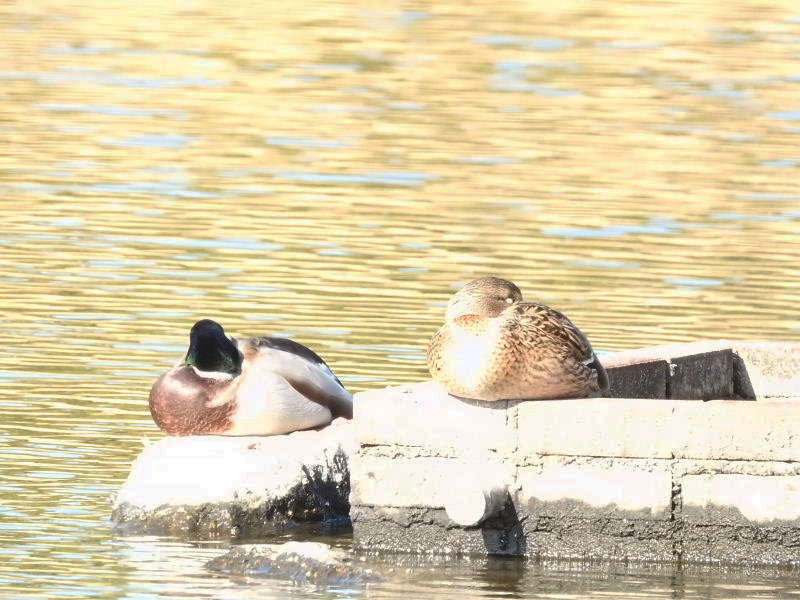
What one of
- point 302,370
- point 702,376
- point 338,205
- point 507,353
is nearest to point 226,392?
point 302,370

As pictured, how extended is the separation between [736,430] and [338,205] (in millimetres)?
12893

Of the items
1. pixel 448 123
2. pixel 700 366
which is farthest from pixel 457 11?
pixel 700 366

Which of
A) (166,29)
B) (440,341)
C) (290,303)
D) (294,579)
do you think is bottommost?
(294,579)

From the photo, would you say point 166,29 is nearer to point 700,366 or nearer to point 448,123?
point 448,123

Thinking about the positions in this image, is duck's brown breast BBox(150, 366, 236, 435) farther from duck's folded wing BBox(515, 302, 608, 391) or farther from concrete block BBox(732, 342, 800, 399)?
concrete block BBox(732, 342, 800, 399)

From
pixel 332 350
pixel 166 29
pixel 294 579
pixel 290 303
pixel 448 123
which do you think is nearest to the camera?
pixel 294 579

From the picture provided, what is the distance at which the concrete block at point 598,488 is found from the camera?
10.3 metres

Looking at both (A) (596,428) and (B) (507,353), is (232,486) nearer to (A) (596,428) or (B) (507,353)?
(B) (507,353)

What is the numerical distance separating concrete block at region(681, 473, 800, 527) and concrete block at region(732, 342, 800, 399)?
8.51ft

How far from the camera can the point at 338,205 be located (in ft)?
74.8

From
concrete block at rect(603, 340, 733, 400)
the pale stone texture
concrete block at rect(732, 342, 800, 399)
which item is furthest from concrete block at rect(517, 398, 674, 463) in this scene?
concrete block at rect(732, 342, 800, 399)

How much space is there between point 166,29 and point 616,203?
18144 mm

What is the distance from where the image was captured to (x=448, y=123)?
29.9 m

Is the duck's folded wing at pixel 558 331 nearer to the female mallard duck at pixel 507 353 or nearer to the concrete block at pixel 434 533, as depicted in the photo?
the female mallard duck at pixel 507 353
